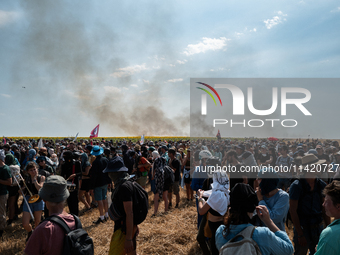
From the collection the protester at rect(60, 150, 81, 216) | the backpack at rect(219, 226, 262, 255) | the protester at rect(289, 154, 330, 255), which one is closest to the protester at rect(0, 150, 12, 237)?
the protester at rect(60, 150, 81, 216)

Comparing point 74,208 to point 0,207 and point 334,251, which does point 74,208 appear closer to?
point 0,207

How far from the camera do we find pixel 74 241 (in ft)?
7.11

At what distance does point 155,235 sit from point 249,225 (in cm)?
420

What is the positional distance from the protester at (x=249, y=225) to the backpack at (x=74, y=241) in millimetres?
1345

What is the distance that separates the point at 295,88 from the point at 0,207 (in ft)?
42.0

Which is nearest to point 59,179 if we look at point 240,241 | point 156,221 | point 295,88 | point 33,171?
point 240,241

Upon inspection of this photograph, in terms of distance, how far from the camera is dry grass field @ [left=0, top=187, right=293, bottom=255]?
507cm

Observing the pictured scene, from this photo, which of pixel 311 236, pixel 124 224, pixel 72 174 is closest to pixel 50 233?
pixel 124 224

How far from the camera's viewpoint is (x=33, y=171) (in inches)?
196

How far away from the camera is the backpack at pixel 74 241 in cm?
214

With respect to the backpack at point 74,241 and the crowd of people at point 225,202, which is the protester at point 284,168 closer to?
the crowd of people at point 225,202

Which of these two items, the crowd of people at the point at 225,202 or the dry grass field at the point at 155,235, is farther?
the dry grass field at the point at 155,235

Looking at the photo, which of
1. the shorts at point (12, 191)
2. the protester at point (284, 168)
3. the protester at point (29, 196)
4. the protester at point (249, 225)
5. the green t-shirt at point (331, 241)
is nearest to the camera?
the green t-shirt at point (331, 241)

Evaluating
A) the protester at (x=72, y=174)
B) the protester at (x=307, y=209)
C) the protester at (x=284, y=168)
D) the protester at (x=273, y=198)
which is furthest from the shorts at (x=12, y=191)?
the protester at (x=284, y=168)
